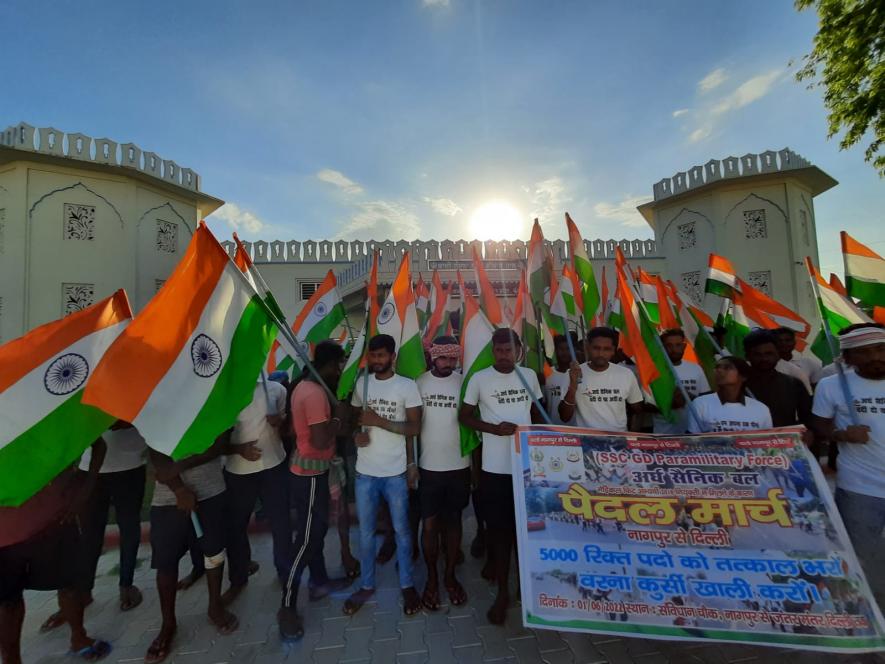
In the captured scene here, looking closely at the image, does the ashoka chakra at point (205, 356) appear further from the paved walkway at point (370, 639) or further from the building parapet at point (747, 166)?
the building parapet at point (747, 166)

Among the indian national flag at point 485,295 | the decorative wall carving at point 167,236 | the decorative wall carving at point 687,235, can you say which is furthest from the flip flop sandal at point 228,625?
the decorative wall carving at point 687,235

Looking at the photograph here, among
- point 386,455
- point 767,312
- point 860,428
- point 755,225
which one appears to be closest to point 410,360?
point 386,455

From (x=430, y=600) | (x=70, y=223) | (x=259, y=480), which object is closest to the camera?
(x=430, y=600)

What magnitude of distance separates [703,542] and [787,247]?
1770 cm

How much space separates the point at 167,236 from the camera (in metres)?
14.7

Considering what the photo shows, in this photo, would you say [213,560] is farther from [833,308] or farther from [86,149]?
[86,149]

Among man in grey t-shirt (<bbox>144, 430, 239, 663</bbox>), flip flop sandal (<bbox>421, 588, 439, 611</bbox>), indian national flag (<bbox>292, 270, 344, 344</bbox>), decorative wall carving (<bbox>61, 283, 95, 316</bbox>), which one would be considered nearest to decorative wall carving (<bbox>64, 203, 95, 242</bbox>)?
decorative wall carving (<bbox>61, 283, 95, 316</bbox>)

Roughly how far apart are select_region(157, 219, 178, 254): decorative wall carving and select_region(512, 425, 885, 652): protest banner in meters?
16.2

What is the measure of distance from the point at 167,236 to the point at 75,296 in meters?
3.37

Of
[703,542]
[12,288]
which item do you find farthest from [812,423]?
[12,288]

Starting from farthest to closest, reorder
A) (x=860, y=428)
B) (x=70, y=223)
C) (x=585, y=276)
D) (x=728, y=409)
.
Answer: (x=70, y=223) < (x=585, y=276) < (x=728, y=409) < (x=860, y=428)

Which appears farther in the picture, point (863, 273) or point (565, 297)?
point (565, 297)

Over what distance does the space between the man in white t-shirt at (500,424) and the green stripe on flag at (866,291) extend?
3.04 m

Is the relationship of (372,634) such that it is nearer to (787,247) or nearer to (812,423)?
(812,423)
